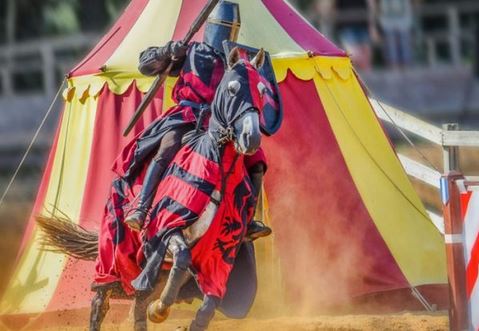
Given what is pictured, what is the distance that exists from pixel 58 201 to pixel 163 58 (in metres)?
2.13

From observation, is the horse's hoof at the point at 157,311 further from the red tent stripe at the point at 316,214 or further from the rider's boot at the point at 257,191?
the red tent stripe at the point at 316,214

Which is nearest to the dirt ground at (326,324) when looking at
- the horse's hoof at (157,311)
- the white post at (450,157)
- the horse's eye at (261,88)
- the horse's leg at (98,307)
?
the horse's leg at (98,307)

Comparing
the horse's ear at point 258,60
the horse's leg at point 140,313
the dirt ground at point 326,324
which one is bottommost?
the dirt ground at point 326,324

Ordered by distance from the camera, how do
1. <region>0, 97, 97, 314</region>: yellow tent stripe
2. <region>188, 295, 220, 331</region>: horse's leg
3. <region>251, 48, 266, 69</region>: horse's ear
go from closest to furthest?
<region>188, 295, 220, 331</region>: horse's leg, <region>251, 48, 266, 69</region>: horse's ear, <region>0, 97, 97, 314</region>: yellow tent stripe

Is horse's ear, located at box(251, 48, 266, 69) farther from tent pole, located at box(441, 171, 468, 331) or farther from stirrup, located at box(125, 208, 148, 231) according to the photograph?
tent pole, located at box(441, 171, 468, 331)

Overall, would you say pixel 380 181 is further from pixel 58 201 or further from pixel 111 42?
pixel 58 201

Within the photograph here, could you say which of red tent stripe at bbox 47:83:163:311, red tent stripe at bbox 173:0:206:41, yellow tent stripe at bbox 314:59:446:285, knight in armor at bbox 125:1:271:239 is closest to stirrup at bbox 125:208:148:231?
knight in armor at bbox 125:1:271:239

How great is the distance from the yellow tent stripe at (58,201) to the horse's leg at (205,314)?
2.28 m

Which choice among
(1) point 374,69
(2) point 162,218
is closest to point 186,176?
(2) point 162,218

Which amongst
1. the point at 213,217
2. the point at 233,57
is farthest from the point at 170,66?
the point at 213,217

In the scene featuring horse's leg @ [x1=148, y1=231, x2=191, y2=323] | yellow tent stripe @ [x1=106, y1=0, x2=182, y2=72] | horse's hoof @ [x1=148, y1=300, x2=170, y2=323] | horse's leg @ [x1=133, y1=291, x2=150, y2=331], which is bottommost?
horse's leg @ [x1=133, y1=291, x2=150, y2=331]

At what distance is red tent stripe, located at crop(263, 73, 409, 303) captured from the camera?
11469 millimetres

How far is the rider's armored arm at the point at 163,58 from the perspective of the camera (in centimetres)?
1006

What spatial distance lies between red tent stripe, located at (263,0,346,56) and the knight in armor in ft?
5.43
